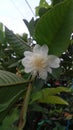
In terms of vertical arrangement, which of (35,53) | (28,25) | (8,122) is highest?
(28,25)

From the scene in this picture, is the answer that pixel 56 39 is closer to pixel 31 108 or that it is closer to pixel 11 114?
pixel 11 114

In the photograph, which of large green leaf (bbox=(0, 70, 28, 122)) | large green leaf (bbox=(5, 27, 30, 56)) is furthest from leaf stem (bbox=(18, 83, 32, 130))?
large green leaf (bbox=(5, 27, 30, 56))

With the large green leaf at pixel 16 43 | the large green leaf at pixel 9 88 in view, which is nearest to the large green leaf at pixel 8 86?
the large green leaf at pixel 9 88

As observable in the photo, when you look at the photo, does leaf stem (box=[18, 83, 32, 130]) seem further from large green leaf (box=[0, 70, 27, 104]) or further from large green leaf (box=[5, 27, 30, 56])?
large green leaf (box=[5, 27, 30, 56])

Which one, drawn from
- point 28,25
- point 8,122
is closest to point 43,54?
point 8,122

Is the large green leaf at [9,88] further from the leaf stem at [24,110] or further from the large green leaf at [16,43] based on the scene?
the large green leaf at [16,43]

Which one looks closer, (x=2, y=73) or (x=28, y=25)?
(x=2, y=73)
